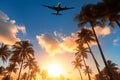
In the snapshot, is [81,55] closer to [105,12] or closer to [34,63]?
[34,63]

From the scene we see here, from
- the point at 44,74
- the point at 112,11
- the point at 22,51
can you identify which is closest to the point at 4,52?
the point at 22,51

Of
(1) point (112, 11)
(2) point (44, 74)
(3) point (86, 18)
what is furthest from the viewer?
(2) point (44, 74)

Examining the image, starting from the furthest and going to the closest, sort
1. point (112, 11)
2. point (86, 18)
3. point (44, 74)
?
point (44, 74), point (86, 18), point (112, 11)

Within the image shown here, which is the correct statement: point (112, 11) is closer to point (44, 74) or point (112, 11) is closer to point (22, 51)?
point (22, 51)

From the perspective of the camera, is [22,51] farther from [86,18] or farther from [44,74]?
[44,74]

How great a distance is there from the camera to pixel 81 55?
50688mm

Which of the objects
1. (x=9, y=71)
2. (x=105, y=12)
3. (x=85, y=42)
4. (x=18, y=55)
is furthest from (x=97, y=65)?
(x=9, y=71)

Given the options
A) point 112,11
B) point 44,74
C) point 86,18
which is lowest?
point 112,11

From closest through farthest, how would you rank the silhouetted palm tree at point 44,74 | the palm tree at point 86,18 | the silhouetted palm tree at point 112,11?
1. the silhouetted palm tree at point 112,11
2. the palm tree at point 86,18
3. the silhouetted palm tree at point 44,74

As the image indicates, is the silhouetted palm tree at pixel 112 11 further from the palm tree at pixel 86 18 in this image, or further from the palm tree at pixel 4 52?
the palm tree at pixel 4 52

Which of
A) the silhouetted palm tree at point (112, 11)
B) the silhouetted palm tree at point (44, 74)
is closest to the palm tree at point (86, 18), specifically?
the silhouetted palm tree at point (112, 11)

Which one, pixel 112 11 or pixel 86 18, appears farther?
pixel 86 18

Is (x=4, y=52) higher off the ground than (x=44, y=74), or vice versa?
(x=44, y=74)

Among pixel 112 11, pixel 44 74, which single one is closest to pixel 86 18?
pixel 112 11
